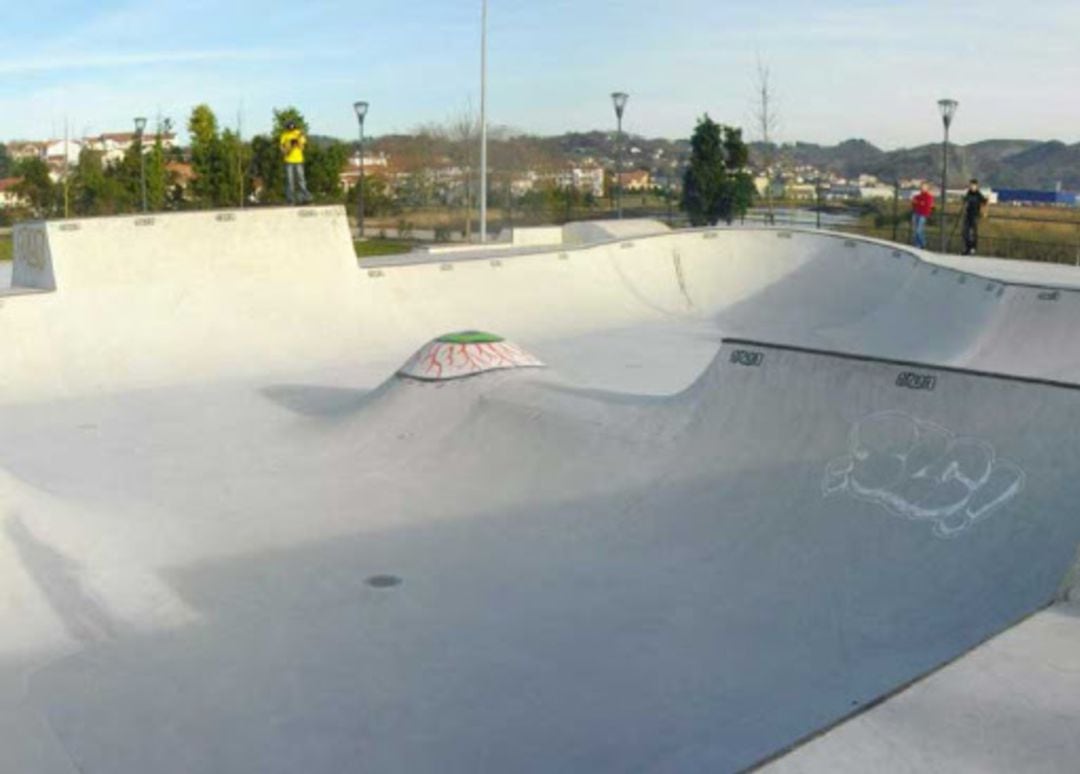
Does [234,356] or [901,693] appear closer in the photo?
[901,693]

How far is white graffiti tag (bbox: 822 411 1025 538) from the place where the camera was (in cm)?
676

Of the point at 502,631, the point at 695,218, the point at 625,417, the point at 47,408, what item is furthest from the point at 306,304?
the point at 695,218

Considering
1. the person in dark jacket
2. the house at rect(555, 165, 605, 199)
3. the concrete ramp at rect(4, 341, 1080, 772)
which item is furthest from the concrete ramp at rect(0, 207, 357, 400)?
the house at rect(555, 165, 605, 199)

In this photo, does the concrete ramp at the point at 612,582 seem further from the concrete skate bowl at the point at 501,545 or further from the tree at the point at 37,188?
the tree at the point at 37,188

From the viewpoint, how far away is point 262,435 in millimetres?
11211

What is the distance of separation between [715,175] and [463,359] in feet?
80.4

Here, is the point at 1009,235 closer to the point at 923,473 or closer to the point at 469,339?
the point at 469,339

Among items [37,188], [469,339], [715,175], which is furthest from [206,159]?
[469,339]

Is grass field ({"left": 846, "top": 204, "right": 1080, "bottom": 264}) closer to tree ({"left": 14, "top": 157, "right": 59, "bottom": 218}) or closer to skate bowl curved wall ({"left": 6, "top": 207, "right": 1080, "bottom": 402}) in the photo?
skate bowl curved wall ({"left": 6, "top": 207, "right": 1080, "bottom": 402})

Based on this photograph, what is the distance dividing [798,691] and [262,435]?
6.90 m

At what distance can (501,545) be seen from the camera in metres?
8.13

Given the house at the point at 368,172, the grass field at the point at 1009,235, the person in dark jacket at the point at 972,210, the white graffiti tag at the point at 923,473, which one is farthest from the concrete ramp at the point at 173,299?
the house at the point at 368,172

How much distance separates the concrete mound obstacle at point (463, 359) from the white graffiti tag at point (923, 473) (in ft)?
14.4

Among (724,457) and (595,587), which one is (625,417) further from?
(595,587)
